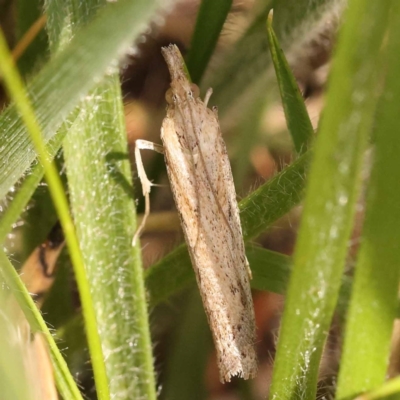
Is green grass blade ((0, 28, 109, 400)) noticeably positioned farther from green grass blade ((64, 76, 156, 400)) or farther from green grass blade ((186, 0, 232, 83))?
green grass blade ((186, 0, 232, 83))

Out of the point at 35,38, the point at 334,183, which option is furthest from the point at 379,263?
the point at 35,38

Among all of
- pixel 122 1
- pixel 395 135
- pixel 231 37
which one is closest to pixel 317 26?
pixel 231 37

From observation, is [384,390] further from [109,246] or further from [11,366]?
[109,246]

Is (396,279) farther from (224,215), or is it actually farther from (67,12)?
(67,12)

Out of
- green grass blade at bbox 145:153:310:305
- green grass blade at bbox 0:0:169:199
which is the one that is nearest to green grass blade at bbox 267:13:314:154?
green grass blade at bbox 145:153:310:305

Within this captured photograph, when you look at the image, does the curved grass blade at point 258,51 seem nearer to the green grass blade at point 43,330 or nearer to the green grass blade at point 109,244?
the green grass blade at point 109,244

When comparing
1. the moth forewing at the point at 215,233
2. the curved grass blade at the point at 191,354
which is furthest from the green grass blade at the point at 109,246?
the curved grass blade at the point at 191,354
